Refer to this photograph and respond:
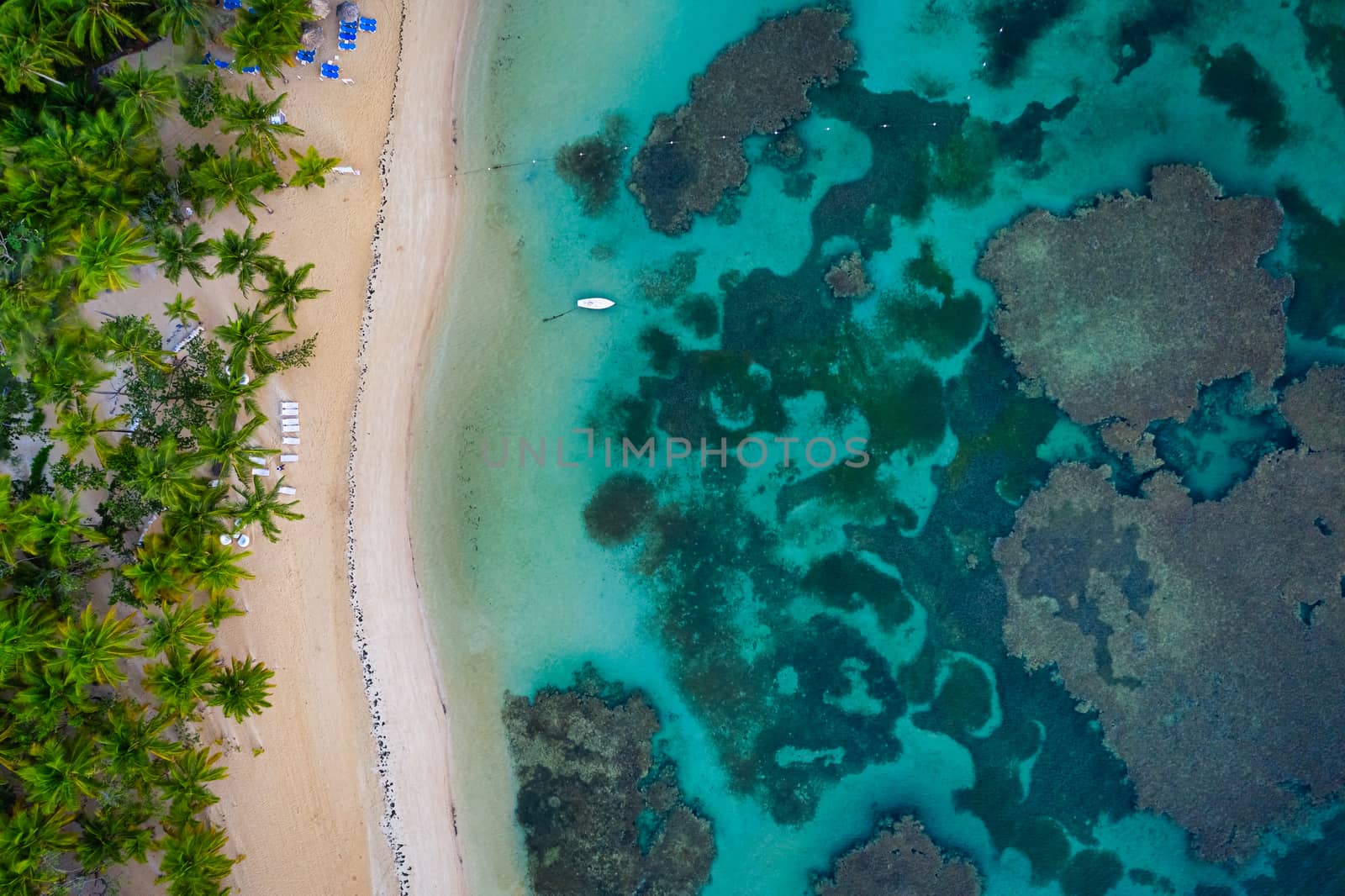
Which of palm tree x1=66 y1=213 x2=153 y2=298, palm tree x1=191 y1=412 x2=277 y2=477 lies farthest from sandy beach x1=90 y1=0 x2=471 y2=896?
palm tree x1=66 y1=213 x2=153 y2=298

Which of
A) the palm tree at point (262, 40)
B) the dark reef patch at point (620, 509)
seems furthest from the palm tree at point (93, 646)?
the palm tree at point (262, 40)

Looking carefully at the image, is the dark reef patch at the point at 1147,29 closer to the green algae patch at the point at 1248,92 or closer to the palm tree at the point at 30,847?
the green algae patch at the point at 1248,92

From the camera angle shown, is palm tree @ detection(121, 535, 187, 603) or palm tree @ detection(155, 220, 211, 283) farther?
palm tree @ detection(155, 220, 211, 283)

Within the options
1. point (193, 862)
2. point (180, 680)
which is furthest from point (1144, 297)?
point (193, 862)

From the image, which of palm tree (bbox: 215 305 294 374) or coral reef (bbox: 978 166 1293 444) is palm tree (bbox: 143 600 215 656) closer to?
palm tree (bbox: 215 305 294 374)

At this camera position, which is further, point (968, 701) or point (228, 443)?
point (968, 701)

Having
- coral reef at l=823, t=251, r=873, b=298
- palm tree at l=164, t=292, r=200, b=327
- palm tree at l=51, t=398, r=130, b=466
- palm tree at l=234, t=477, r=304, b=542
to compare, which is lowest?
palm tree at l=234, t=477, r=304, b=542

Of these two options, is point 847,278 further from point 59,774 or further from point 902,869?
point 59,774
